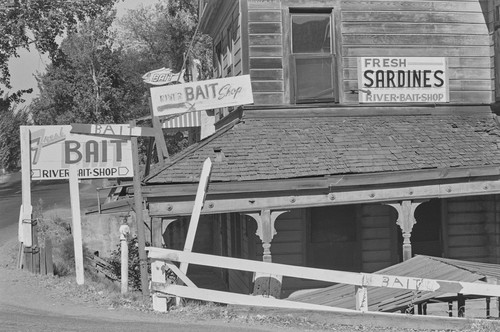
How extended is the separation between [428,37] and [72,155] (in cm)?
764

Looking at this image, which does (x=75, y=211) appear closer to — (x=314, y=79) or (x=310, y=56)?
(x=314, y=79)

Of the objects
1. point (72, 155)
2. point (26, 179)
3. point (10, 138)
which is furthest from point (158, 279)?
point (10, 138)

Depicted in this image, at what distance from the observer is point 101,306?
34.4 feet

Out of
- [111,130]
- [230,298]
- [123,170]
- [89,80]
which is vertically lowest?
[230,298]

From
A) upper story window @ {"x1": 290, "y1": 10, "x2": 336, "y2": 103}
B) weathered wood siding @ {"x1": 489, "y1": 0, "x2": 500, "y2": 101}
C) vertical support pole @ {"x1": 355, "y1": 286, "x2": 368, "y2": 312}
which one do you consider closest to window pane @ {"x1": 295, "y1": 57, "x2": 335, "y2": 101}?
upper story window @ {"x1": 290, "y1": 10, "x2": 336, "y2": 103}

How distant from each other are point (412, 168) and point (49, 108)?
43462 millimetres

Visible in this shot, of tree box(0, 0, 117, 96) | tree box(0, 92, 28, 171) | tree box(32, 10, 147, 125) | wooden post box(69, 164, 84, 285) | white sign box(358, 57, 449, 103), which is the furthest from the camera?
tree box(0, 92, 28, 171)

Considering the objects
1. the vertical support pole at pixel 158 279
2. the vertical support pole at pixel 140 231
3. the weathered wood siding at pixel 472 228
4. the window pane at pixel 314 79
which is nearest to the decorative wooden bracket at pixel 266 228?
the vertical support pole at pixel 140 231

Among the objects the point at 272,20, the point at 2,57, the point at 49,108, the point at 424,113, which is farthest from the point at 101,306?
the point at 49,108

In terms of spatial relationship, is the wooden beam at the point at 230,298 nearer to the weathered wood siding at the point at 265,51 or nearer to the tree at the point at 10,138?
the weathered wood siding at the point at 265,51

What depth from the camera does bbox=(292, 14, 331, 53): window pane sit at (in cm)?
1455

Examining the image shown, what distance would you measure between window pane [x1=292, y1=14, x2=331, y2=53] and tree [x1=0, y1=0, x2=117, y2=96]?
53.1 feet

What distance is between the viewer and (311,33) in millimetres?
14617

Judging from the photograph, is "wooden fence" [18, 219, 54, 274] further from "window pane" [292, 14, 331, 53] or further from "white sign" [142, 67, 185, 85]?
"window pane" [292, 14, 331, 53]
